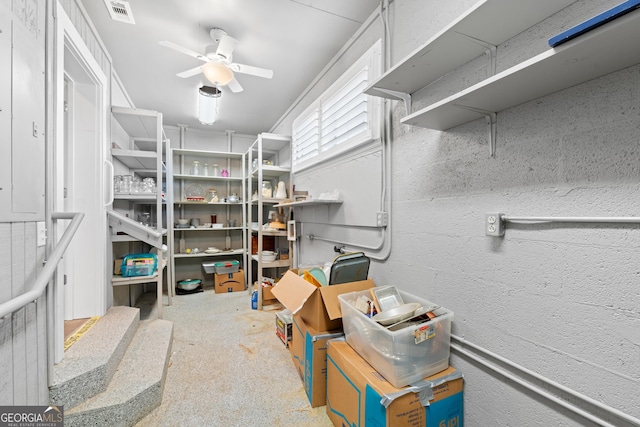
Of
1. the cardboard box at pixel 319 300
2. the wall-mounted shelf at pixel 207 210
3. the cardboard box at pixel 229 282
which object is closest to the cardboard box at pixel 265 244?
the wall-mounted shelf at pixel 207 210

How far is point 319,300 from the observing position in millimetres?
1692

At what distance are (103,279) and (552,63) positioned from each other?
3007 mm

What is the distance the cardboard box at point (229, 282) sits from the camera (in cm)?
402

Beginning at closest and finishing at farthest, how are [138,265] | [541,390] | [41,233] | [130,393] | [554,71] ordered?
[554,71], [541,390], [41,233], [130,393], [138,265]

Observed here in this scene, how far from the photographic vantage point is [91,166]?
2152 mm

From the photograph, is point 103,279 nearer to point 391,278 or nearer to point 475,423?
point 391,278

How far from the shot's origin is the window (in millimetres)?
1954

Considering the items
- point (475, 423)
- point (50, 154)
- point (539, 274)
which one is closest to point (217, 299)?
point (50, 154)

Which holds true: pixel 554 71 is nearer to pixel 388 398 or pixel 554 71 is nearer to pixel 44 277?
pixel 388 398

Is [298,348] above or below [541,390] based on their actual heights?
below

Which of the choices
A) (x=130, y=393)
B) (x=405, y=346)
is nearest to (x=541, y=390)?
(x=405, y=346)

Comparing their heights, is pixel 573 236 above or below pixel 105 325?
above

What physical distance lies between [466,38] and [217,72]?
5.97ft

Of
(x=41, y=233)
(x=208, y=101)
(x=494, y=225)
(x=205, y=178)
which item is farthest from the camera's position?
(x=205, y=178)
